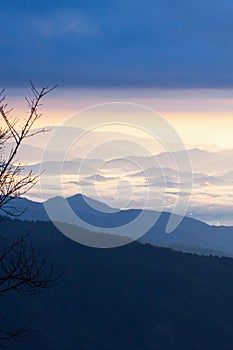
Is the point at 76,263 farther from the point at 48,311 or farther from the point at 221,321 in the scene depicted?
the point at 221,321

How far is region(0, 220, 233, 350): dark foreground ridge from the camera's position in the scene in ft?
471

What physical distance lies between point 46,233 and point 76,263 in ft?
79.4

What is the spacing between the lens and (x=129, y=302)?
15850 centimetres

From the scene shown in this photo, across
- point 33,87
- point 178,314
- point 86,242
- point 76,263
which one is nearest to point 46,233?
point 86,242

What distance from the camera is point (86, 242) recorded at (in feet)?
615

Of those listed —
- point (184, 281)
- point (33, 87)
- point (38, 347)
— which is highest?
point (184, 281)

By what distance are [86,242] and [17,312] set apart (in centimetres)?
4350

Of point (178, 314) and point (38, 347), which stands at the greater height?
point (178, 314)

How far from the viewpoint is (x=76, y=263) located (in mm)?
170125

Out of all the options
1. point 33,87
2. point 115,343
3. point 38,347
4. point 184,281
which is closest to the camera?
point 33,87

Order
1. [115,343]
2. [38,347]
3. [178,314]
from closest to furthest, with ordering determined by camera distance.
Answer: [38,347]
[115,343]
[178,314]

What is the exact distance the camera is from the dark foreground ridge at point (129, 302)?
143625 millimetres

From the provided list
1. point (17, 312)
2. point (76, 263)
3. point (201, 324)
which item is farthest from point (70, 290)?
point (201, 324)

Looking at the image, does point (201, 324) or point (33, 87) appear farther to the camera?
point (201, 324)
